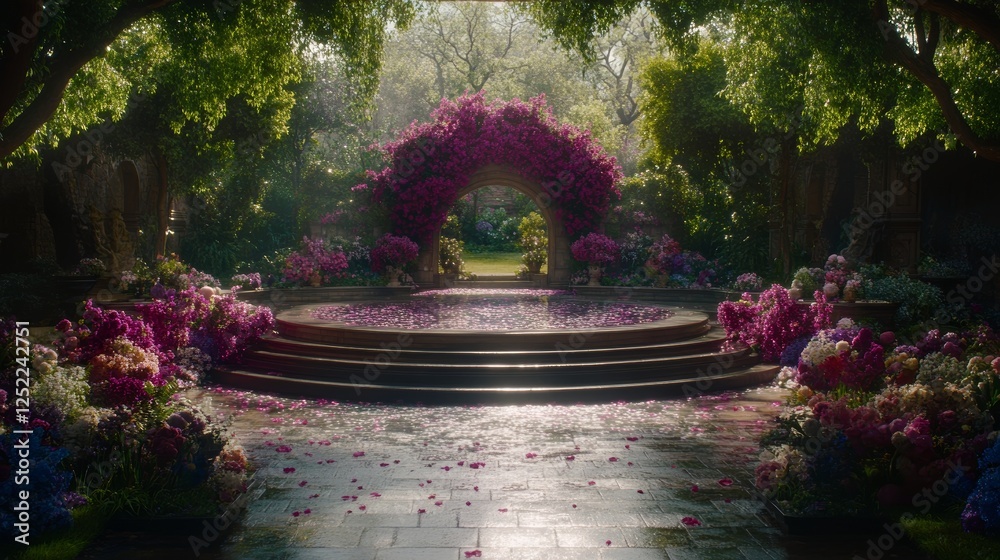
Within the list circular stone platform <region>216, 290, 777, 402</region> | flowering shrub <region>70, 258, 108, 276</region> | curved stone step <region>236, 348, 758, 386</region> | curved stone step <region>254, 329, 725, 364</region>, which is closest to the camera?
circular stone platform <region>216, 290, 777, 402</region>

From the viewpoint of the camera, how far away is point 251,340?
12.3m

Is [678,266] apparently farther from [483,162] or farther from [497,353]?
[497,353]


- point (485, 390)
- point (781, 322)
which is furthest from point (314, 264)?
point (781, 322)

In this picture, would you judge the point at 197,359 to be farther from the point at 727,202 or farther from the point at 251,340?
the point at 727,202

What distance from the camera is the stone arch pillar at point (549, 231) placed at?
23.7 m

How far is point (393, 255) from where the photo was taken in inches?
895

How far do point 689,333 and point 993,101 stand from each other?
5.66 m

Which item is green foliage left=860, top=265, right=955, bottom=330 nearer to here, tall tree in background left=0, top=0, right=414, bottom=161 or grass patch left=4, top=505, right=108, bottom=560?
tall tree in background left=0, top=0, right=414, bottom=161

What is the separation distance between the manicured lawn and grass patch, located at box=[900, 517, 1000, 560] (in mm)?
24912

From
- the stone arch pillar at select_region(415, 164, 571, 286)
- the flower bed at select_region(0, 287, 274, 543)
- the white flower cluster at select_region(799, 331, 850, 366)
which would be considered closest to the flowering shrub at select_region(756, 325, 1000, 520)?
the white flower cluster at select_region(799, 331, 850, 366)

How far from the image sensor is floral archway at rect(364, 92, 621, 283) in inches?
920

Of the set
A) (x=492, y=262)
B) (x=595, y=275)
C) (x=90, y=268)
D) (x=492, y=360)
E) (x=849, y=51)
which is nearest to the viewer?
(x=849, y=51)

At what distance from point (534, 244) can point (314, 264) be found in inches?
315

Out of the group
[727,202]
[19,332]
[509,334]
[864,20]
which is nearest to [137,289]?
[509,334]
